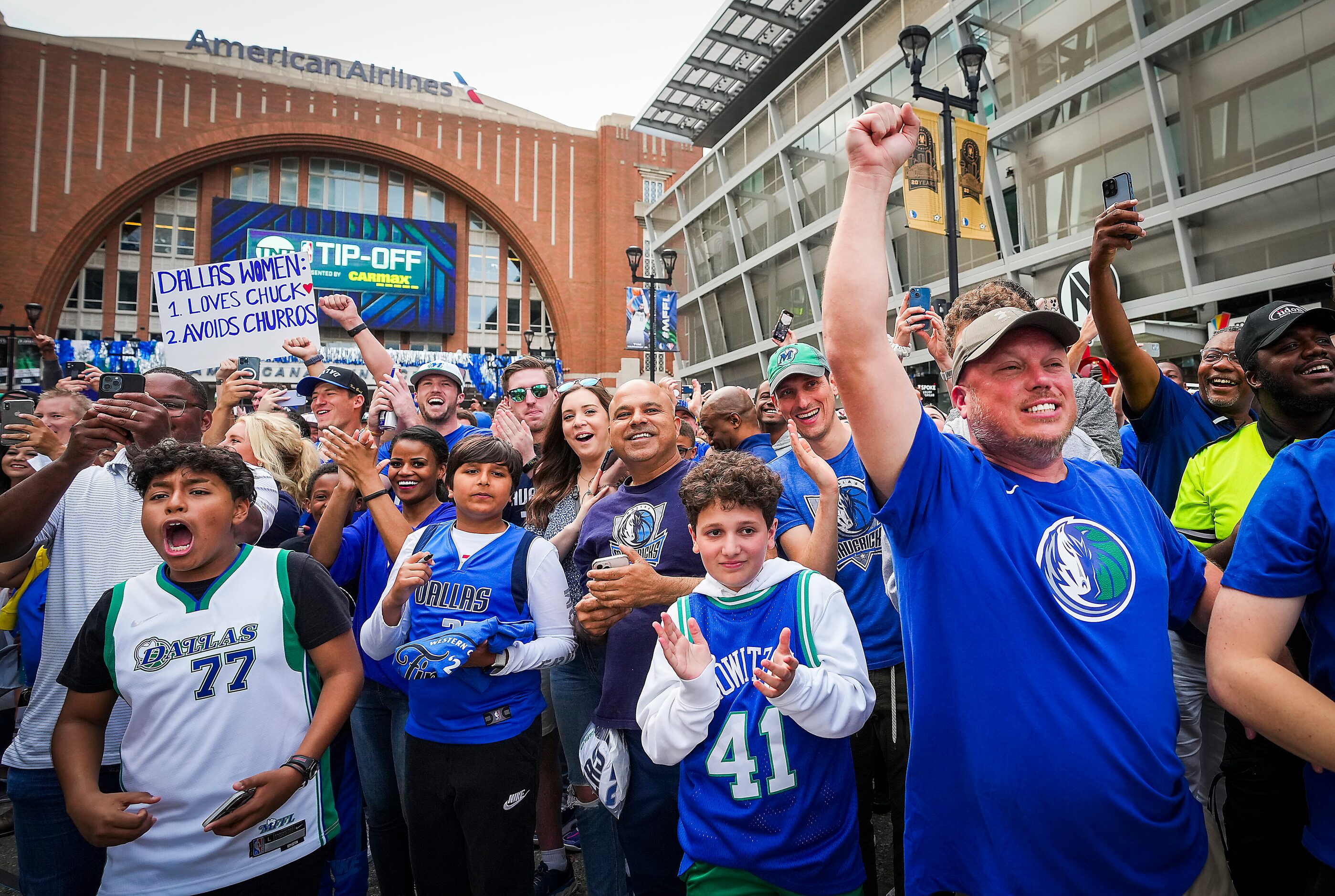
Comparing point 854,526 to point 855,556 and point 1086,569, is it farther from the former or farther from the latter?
point 1086,569

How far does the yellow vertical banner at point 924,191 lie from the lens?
941 centimetres

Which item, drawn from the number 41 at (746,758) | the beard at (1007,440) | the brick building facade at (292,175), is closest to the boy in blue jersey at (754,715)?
the number 41 at (746,758)

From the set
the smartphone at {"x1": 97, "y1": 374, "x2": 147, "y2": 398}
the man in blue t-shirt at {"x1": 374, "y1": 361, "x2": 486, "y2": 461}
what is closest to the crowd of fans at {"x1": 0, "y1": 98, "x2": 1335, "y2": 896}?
the smartphone at {"x1": 97, "y1": 374, "x2": 147, "y2": 398}

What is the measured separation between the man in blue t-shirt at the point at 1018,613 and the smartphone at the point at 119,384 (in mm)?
3128

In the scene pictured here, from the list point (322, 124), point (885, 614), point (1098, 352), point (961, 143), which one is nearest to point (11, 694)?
point (885, 614)

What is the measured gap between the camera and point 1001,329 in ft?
5.86

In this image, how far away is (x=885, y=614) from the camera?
10.1 ft

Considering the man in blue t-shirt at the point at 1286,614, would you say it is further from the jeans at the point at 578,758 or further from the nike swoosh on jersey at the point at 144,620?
the nike swoosh on jersey at the point at 144,620

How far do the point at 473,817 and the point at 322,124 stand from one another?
42.5 metres

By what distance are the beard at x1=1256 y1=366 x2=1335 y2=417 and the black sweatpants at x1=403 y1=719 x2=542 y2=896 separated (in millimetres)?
3119

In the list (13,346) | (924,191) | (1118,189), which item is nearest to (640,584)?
(1118,189)

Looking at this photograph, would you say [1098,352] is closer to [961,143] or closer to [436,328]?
[961,143]

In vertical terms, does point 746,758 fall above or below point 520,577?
below

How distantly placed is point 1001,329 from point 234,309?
6.41 meters
